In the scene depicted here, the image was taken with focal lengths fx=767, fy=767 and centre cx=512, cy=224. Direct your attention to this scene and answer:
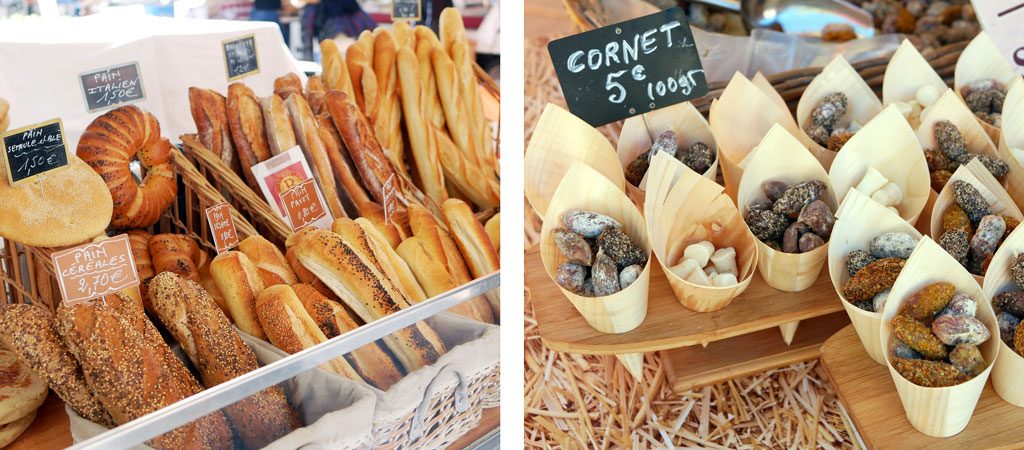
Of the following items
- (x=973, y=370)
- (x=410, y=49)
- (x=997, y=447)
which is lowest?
(x=997, y=447)

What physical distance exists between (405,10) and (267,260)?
0.52 metres

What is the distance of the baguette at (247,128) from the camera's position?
1231 mm

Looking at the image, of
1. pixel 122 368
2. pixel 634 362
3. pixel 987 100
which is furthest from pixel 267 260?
pixel 987 100

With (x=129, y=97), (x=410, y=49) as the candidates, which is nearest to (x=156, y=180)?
(x=129, y=97)

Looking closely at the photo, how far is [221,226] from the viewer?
3.93ft

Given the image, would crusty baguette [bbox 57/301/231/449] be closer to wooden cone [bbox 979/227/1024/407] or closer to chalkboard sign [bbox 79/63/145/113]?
chalkboard sign [bbox 79/63/145/113]

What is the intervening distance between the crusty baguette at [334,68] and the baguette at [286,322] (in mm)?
388

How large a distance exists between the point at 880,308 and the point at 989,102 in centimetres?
80

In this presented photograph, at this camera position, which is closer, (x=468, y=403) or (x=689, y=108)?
(x=468, y=403)

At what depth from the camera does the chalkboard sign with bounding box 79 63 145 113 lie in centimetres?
102

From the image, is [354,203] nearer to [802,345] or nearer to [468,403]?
[468,403]

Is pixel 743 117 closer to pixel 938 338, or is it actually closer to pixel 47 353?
pixel 938 338

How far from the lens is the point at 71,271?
1022 millimetres

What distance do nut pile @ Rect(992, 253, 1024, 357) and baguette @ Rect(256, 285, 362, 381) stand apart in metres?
1.02
